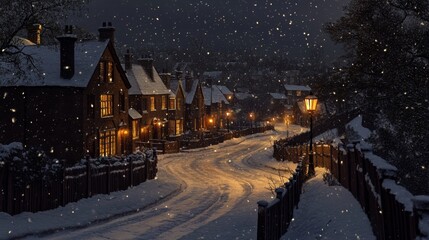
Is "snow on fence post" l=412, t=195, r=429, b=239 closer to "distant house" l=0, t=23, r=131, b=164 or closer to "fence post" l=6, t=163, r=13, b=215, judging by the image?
"fence post" l=6, t=163, r=13, b=215

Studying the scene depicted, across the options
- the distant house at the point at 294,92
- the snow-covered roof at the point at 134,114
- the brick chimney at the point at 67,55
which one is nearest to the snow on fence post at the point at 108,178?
the brick chimney at the point at 67,55

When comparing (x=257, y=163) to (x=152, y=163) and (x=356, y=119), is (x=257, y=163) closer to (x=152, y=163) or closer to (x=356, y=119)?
(x=152, y=163)

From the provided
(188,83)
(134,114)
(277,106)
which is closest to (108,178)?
(134,114)

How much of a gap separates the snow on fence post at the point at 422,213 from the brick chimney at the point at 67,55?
30.4m

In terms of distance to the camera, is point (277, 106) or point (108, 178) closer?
point (108, 178)

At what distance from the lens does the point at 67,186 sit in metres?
18.3

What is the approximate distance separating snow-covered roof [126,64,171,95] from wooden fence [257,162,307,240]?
128 feet

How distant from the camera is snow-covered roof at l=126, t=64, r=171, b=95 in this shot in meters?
51.0

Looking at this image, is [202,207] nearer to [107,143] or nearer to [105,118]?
[105,118]

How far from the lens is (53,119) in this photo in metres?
32.2

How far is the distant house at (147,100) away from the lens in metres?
50.5

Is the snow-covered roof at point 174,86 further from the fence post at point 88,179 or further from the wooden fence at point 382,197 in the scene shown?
the wooden fence at point 382,197

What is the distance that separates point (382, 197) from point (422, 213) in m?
2.86

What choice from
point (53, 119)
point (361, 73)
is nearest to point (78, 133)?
point (53, 119)
